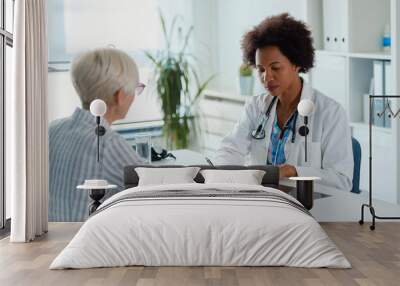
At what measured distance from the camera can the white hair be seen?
305 inches

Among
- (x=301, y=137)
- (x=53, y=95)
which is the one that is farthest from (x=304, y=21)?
(x=53, y=95)

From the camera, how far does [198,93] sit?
25.6 feet

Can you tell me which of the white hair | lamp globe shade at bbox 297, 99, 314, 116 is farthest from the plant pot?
the white hair

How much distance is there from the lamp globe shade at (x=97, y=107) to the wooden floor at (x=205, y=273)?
161cm

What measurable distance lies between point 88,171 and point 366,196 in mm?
2431

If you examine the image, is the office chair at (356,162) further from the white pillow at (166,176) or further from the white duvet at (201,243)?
the white duvet at (201,243)

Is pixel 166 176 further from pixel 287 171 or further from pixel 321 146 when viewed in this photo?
pixel 321 146

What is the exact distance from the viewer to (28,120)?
6789 millimetres

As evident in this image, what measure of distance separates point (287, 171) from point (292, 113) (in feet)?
1.66

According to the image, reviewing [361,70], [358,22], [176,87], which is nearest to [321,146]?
[361,70]

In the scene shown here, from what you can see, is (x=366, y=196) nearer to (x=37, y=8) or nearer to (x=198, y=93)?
(x=198, y=93)

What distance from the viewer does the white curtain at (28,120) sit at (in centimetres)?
672

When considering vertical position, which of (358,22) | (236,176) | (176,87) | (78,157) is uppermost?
(358,22)

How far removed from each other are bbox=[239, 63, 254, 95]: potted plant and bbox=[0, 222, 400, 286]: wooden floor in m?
1.94
